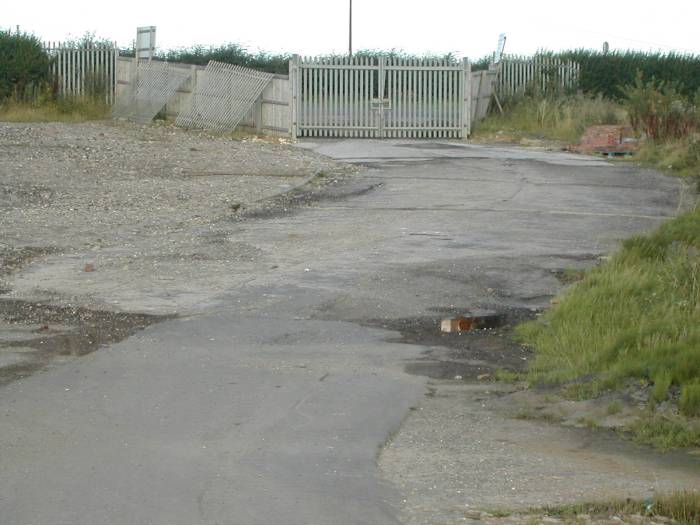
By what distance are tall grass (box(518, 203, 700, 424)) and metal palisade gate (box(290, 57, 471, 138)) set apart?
19.5 metres

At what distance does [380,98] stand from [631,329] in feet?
74.1

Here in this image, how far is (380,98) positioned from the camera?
30359 mm

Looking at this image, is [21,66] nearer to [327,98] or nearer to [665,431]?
[327,98]

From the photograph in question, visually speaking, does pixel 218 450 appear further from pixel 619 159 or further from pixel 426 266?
pixel 619 159

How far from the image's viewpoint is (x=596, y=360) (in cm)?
792

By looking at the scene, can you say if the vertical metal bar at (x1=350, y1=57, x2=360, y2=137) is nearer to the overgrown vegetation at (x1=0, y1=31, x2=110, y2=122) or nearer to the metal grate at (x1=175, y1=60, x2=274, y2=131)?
the metal grate at (x1=175, y1=60, x2=274, y2=131)

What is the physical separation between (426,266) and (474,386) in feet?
13.5

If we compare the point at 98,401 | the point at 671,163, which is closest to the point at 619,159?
the point at 671,163

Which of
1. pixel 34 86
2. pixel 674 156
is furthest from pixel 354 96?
pixel 34 86

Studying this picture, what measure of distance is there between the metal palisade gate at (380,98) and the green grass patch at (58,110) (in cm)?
686

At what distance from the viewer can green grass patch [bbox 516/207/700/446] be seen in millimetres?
7379

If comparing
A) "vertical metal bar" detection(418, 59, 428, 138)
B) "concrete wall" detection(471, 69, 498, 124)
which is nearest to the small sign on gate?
"vertical metal bar" detection(418, 59, 428, 138)

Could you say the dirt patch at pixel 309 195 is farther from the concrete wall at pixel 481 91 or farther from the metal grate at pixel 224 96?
the concrete wall at pixel 481 91

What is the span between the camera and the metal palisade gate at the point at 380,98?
3012cm
